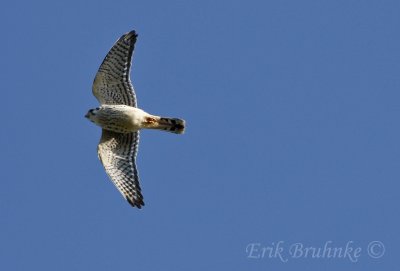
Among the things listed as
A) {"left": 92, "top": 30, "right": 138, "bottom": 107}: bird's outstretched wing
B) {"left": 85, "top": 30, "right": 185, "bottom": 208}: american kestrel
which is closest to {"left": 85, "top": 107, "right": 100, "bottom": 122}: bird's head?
{"left": 85, "top": 30, "right": 185, "bottom": 208}: american kestrel

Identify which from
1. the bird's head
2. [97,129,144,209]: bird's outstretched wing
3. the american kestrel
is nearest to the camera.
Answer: [97,129,144,209]: bird's outstretched wing

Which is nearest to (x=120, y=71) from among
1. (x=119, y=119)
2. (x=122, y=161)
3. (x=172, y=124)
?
(x=119, y=119)

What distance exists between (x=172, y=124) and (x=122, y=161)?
1223 millimetres

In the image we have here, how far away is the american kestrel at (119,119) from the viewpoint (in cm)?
2248

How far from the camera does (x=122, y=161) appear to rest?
2270 cm

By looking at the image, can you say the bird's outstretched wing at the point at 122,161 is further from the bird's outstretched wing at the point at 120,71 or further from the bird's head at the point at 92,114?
the bird's outstretched wing at the point at 120,71

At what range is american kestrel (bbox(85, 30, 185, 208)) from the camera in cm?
2248

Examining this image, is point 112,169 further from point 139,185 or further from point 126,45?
point 126,45

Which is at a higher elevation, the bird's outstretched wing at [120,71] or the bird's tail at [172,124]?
the bird's outstretched wing at [120,71]

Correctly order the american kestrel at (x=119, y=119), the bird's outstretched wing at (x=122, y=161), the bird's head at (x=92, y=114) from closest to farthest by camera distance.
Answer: the bird's outstretched wing at (x=122, y=161), the american kestrel at (x=119, y=119), the bird's head at (x=92, y=114)

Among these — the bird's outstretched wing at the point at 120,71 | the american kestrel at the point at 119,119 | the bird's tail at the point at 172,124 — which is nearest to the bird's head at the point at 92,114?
the american kestrel at the point at 119,119

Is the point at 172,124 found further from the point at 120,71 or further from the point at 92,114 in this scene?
the point at 92,114

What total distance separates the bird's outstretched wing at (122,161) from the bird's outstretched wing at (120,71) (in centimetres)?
72

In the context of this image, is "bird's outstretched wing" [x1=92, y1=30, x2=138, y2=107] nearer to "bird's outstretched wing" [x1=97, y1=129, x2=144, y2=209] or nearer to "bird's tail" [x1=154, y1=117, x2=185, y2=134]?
"bird's tail" [x1=154, y1=117, x2=185, y2=134]
